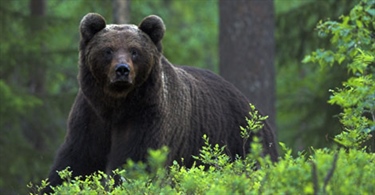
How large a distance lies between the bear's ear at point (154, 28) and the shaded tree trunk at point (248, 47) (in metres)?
5.10

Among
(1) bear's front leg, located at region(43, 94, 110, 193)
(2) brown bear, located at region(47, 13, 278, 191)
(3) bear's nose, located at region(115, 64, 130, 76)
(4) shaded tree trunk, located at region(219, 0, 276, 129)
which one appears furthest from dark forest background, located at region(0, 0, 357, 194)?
(3) bear's nose, located at region(115, 64, 130, 76)

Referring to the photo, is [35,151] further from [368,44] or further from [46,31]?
[368,44]

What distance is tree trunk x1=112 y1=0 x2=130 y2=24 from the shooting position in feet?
48.6

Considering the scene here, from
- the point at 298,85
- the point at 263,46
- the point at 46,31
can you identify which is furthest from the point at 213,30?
the point at 263,46

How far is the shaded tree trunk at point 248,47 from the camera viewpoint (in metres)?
14.3

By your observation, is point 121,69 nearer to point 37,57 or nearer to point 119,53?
point 119,53

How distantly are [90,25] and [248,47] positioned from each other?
5537 millimetres

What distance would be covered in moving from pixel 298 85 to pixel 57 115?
187 inches

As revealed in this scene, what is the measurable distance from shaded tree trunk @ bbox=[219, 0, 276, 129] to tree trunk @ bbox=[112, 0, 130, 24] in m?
1.45

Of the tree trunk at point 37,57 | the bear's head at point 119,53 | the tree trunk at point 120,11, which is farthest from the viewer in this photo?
the tree trunk at point 37,57

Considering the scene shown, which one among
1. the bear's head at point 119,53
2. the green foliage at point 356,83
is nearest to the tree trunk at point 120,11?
the green foliage at point 356,83

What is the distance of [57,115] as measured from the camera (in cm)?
1877

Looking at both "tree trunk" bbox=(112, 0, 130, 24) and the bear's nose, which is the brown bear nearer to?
the bear's nose

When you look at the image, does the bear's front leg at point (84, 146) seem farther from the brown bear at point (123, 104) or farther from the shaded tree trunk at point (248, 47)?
the shaded tree trunk at point (248, 47)
